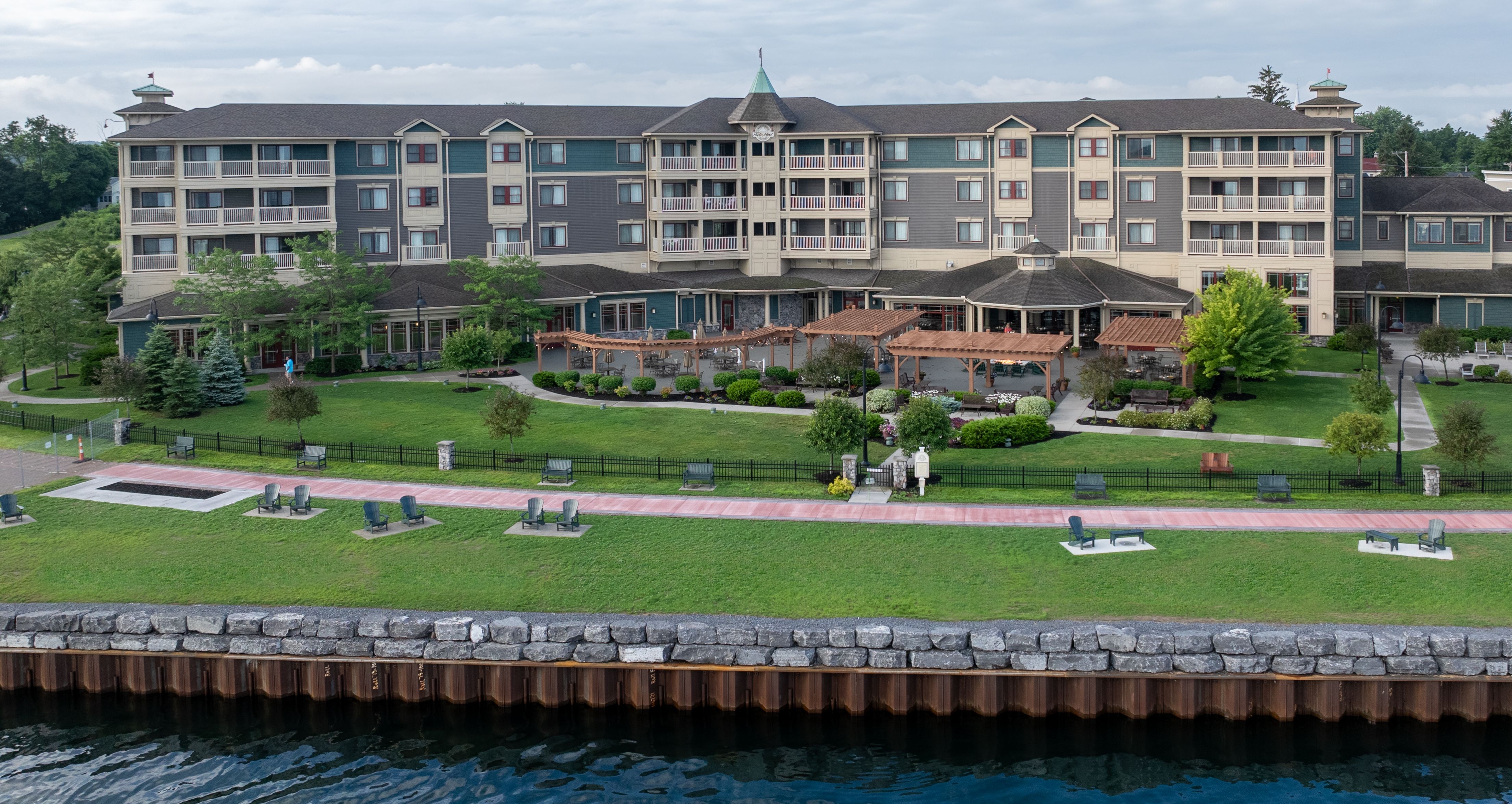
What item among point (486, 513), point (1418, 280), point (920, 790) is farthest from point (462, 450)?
point (1418, 280)

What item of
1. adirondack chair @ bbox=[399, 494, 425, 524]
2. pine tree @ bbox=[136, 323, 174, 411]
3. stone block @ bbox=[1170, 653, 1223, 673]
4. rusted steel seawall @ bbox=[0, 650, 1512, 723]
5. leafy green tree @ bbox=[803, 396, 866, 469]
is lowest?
rusted steel seawall @ bbox=[0, 650, 1512, 723]

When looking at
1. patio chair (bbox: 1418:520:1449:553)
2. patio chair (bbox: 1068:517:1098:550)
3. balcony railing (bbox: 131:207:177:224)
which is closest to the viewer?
patio chair (bbox: 1418:520:1449:553)

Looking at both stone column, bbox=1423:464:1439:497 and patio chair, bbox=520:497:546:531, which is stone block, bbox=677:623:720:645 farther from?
stone column, bbox=1423:464:1439:497

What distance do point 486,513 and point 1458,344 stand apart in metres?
40.9

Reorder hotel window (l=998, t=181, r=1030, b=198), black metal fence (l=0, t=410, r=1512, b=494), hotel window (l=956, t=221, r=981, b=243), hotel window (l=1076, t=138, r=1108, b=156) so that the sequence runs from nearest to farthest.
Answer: black metal fence (l=0, t=410, r=1512, b=494) → hotel window (l=1076, t=138, r=1108, b=156) → hotel window (l=998, t=181, r=1030, b=198) → hotel window (l=956, t=221, r=981, b=243)

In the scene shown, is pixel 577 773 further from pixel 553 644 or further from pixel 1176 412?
pixel 1176 412

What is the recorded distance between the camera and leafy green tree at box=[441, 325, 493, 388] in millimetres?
56219

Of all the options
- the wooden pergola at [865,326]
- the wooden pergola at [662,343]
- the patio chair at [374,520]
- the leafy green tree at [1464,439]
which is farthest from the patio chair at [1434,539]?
the wooden pergola at [662,343]

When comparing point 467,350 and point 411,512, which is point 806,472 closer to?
point 411,512

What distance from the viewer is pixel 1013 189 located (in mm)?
70750

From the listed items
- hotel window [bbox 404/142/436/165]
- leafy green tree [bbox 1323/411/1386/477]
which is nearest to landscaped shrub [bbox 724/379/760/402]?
leafy green tree [bbox 1323/411/1386/477]

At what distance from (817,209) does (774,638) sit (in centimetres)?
4745

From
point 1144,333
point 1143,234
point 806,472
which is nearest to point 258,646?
point 806,472

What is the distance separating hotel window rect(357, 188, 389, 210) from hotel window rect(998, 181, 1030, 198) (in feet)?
100
